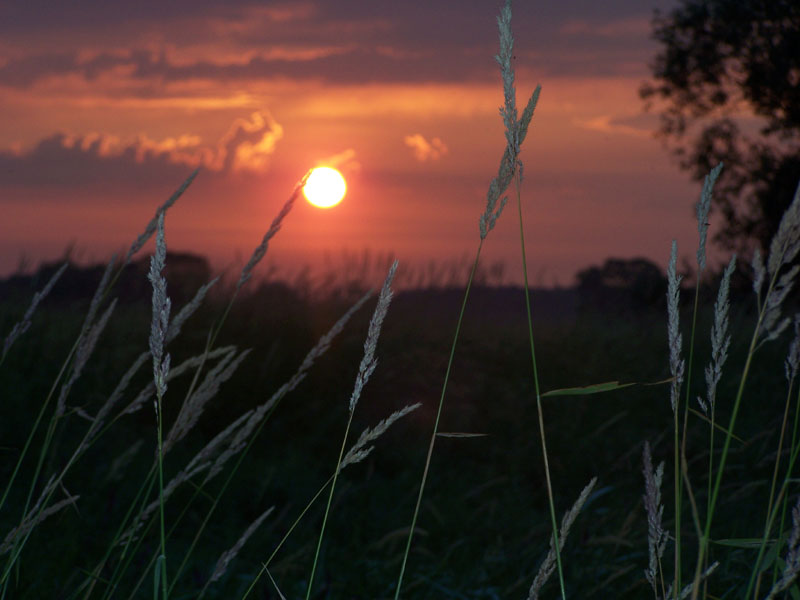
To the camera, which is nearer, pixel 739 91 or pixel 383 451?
pixel 383 451

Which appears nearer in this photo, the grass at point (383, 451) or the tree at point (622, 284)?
the grass at point (383, 451)

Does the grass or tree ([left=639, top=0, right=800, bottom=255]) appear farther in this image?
tree ([left=639, top=0, right=800, bottom=255])

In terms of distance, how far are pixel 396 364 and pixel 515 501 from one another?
74.5 inches

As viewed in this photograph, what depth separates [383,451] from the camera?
5980mm

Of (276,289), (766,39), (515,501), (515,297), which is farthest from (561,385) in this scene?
(766,39)

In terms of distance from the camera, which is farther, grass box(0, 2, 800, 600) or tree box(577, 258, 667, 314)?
tree box(577, 258, 667, 314)

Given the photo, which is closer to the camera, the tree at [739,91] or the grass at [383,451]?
the grass at [383,451]

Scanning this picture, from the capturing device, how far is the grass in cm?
180

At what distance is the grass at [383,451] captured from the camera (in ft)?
5.92

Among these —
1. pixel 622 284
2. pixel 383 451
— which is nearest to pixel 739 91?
pixel 622 284

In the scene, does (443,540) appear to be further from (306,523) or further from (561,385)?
(561,385)

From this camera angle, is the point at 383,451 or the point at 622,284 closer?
the point at 383,451

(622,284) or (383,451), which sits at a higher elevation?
(622,284)

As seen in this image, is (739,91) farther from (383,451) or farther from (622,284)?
(383,451)
